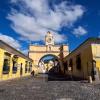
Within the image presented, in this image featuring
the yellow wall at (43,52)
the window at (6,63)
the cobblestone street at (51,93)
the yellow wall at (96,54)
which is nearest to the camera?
the cobblestone street at (51,93)

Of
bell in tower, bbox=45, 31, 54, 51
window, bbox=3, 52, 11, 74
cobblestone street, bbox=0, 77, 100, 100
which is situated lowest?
cobblestone street, bbox=0, 77, 100, 100

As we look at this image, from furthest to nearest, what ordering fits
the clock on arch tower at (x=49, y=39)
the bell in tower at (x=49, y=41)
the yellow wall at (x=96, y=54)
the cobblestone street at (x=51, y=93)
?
the clock on arch tower at (x=49, y=39) → the bell in tower at (x=49, y=41) → the yellow wall at (x=96, y=54) → the cobblestone street at (x=51, y=93)

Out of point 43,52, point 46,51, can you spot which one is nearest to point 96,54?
point 46,51

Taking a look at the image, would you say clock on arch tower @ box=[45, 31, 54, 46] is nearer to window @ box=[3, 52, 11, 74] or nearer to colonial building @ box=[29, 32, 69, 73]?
colonial building @ box=[29, 32, 69, 73]

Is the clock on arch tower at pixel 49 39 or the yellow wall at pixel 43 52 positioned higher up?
the clock on arch tower at pixel 49 39

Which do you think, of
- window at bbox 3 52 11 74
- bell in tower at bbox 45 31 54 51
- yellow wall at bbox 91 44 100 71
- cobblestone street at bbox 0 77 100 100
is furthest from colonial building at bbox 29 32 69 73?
cobblestone street at bbox 0 77 100 100

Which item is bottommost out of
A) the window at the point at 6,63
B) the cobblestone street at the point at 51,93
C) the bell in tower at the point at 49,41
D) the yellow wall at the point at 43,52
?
the cobblestone street at the point at 51,93

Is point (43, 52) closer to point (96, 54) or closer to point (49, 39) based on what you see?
point (49, 39)

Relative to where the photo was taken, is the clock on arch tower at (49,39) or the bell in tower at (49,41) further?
the clock on arch tower at (49,39)

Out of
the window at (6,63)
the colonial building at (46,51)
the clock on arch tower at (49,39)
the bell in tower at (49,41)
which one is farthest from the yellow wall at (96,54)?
the clock on arch tower at (49,39)

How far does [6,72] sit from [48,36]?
3596 cm

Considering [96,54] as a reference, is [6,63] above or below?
below

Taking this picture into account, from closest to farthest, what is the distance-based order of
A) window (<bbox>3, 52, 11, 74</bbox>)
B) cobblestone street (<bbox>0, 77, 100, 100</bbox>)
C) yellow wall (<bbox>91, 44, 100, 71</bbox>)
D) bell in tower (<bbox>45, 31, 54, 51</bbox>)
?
1. cobblestone street (<bbox>0, 77, 100, 100</bbox>)
2. yellow wall (<bbox>91, 44, 100, 71</bbox>)
3. window (<bbox>3, 52, 11, 74</bbox>)
4. bell in tower (<bbox>45, 31, 54, 51</bbox>)

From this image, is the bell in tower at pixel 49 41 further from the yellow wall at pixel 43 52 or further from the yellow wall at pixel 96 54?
the yellow wall at pixel 96 54
